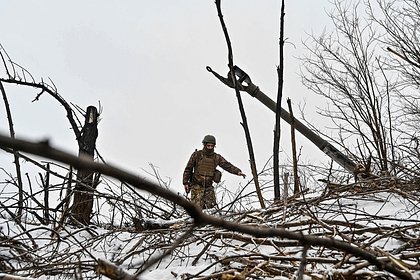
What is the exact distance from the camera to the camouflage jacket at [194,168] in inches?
289

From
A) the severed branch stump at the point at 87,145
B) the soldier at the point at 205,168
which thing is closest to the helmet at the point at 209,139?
the soldier at the point at 205,168

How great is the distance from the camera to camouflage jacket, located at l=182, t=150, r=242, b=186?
7340 millimetres

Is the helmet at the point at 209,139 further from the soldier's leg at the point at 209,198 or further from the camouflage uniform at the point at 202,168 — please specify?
the soldier's leg at the point at 209,198

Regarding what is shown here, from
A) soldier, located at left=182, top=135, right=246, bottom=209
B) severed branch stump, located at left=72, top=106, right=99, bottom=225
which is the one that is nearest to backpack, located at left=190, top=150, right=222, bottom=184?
soldier, located at left=182, top=135, right=246, bottom=209

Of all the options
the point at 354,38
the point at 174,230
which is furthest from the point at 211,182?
the point at 354,38

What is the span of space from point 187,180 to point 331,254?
5.47 metres

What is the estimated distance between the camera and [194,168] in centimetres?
748

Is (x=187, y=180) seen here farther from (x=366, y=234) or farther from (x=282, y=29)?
(x=366, y=234)

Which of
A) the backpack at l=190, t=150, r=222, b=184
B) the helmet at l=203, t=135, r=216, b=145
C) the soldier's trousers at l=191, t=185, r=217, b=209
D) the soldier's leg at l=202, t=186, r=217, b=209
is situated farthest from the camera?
the helmet at l=203, t=135, r=216, b=145

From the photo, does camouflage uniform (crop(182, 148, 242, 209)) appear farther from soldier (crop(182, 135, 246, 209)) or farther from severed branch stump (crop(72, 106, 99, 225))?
severed branch stump (crop(72, 106, 99, 225))

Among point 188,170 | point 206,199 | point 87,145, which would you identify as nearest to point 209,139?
point 188,170

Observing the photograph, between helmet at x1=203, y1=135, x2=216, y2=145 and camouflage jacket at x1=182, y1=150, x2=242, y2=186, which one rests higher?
helmet at x1=203, y1=135, x2=216, y2=145

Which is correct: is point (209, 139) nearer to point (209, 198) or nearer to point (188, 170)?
point (188, 170)

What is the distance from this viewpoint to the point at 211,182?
7.31 meters
